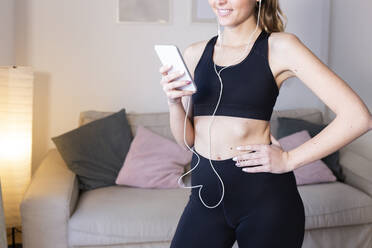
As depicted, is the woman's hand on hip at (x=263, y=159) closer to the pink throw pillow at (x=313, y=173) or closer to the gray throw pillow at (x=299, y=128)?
the pink throw pillow at (x=313, y=173)

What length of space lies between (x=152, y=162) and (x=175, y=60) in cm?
169

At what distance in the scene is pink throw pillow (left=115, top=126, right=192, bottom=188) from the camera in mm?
2947

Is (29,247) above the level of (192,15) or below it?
below

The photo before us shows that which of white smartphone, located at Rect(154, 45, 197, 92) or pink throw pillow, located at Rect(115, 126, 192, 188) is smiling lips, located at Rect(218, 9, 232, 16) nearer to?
white smartphone, located at Rect(154, 45, 197, 92)

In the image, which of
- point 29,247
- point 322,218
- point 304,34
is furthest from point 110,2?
point 322,218

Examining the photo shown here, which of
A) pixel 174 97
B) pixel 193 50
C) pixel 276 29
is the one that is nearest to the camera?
pixel 174 97

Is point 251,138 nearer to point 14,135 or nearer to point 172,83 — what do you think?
point 172,83

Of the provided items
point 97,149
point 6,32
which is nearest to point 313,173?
point 97,149

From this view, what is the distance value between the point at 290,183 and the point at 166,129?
1.83 meters

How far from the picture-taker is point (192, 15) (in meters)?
3.46

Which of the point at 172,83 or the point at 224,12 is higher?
the point at 224,12

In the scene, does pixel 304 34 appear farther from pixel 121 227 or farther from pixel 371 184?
pixel 121 227

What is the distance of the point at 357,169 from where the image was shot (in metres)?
2.98

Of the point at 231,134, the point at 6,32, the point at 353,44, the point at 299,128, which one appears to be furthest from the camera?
the point at 353,44
